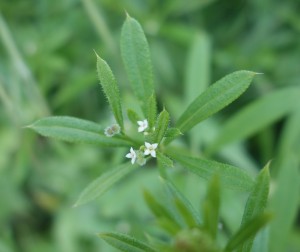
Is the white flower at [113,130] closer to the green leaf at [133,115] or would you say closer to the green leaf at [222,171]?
the green leaf at [133,115]

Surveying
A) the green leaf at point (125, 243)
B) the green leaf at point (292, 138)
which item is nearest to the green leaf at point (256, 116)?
the green leaf at point (292, 138)

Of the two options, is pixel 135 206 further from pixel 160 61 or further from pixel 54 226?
pixel 160 61

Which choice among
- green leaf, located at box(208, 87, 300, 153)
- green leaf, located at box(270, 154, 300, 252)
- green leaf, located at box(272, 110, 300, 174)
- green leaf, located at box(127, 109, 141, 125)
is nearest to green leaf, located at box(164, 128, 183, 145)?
green leaf, located at box(127, 109, 141, 125)

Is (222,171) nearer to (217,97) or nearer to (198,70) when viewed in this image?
(217,97)

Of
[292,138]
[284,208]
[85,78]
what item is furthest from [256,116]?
[85,78]

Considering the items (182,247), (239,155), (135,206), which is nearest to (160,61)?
(239,155)

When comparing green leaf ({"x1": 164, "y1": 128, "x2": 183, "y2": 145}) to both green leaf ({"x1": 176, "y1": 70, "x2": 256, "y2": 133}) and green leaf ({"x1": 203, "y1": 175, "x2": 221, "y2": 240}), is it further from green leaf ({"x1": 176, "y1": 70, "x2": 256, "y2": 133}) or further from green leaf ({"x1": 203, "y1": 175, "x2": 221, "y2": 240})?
green leaf ({"x1": 203, "y1": 175, "x2": 221, "y2": 240})
